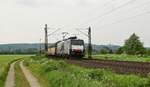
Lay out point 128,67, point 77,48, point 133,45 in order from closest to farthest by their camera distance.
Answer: point 128,67
point 77,48
point 133,45

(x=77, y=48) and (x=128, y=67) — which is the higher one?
(x=77, y=48)

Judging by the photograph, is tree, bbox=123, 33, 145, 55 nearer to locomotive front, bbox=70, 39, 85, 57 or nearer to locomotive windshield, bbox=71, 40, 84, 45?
locomotive windshield, bbox=71, 40, 84, 45

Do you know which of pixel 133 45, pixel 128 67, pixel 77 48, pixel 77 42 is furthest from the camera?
pixel 133 45

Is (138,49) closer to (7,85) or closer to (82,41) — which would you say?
(82,41)

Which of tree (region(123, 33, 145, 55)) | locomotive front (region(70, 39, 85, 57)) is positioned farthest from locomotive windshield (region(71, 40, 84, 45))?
tree (region(123, 33, 145, 55))

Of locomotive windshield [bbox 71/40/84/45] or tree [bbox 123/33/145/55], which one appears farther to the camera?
tree [bbox 123/33/145/55]

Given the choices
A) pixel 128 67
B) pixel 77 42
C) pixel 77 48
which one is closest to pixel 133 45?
pixel 77 42

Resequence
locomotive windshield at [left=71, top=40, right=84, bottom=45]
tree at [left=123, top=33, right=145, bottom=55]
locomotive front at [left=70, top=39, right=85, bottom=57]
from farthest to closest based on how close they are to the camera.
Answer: tree at [left=123, top=33, right=145, bottom=55] < locomotive windshield at [left=71, top=40, right=84, bottom=45] < locomotive front at [left=70, top=39, right=85, bottom=57]

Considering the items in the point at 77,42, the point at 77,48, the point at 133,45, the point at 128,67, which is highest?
the point at 133,45

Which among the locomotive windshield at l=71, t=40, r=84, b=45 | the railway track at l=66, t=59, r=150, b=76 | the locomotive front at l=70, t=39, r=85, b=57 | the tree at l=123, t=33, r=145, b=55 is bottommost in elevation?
the railway track at l=66, t=59, r=150, b=76

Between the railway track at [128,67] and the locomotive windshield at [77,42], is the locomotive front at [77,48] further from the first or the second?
the railway track at [128,67]

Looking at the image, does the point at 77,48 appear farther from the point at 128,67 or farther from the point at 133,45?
the point at 133,45

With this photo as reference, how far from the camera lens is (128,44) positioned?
166 m

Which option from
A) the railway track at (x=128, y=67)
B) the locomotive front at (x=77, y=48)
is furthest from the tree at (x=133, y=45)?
the railway track at (x=128, y=67)
